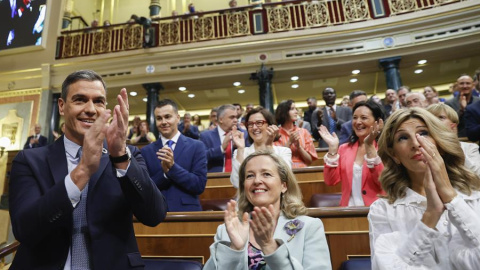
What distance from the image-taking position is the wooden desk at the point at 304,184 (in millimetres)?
2754

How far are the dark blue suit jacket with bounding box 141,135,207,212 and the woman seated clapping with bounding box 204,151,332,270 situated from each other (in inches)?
20.6

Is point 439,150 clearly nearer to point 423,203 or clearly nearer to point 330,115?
point 423,203

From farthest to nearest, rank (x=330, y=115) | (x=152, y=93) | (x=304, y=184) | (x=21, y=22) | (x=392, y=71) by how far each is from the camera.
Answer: (x=152, y=93)
(x=21, y=22)
(x=392, y=71)
(x=330, y=115)
(x=304, y=184)

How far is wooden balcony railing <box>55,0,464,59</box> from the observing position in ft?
21.8

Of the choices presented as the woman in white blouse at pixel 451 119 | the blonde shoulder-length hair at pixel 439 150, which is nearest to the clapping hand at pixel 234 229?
the blonde shoulder-length hair at pixel 439 150

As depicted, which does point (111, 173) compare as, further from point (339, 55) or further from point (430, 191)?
point (339, 55)

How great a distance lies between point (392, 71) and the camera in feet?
21.4

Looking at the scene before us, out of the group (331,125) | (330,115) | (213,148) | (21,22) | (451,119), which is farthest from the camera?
(21,22)

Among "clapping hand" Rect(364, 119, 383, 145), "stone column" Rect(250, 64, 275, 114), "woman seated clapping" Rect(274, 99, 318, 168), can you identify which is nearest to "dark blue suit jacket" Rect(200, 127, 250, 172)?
"woman seated clapping" Rect(274, 99, 318, 168)

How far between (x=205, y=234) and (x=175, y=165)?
41 centimetres

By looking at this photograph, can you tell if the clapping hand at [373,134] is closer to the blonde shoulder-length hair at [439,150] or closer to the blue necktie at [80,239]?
the blonde shoulder-length hair at [439,150]

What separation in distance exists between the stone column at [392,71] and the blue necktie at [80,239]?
657 cm

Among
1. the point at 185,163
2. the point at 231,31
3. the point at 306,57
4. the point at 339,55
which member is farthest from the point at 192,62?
the point at 185,163

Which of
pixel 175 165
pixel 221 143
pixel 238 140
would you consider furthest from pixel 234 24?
pixel 175 165
